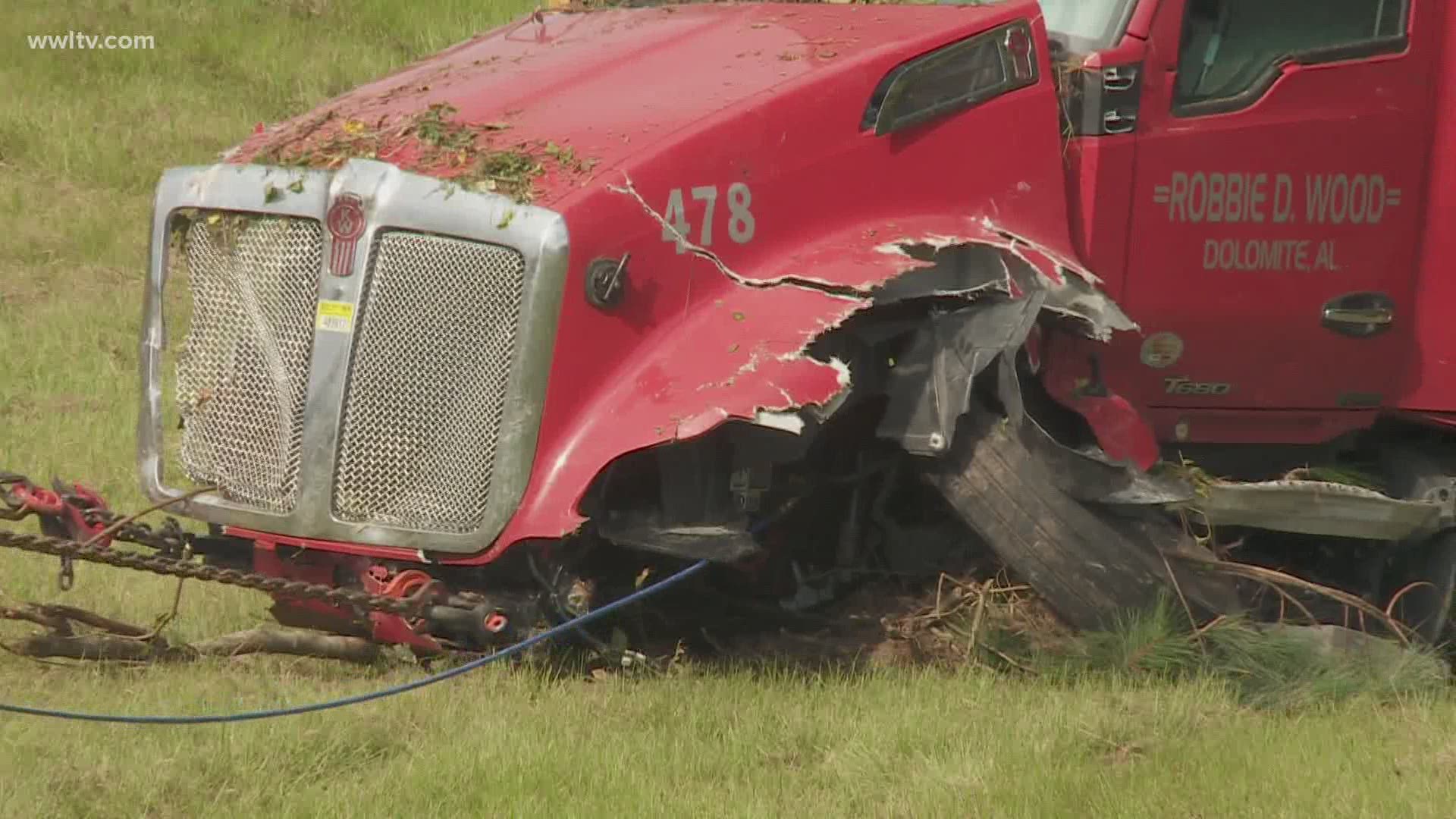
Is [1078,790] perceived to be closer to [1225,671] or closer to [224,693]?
[1225,671]

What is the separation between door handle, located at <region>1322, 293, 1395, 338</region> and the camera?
6297mm

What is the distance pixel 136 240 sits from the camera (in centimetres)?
1334

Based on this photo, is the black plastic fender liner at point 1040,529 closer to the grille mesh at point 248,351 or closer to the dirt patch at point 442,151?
the dirt patch at point 442,151

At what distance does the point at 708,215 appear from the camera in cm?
531

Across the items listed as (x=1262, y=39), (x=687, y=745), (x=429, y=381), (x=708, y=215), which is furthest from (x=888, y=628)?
(x=1262, y=39)

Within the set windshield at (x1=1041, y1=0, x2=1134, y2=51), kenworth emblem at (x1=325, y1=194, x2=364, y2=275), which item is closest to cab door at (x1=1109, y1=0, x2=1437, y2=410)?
windshield at (x1=1041, y1=0, x2=1134, y2=51)

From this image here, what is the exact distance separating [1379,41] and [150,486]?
4019 mm

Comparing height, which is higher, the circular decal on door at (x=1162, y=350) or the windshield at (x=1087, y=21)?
the windshield at (x=1087, y=21)

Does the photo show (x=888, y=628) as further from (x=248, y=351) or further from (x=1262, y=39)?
(x=1262, y=39)

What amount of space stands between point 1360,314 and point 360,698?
3390mm

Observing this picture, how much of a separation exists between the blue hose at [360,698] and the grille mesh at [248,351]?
1.95 feet

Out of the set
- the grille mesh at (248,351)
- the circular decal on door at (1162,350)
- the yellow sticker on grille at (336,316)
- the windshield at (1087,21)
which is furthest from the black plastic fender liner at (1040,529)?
the grille mesh at (248,351)

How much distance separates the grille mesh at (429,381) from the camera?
517 cm

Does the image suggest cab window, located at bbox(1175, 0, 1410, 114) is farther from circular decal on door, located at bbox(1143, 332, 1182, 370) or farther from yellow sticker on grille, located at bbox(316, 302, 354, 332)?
yellow sticker on grille, located at bbox(316, 302, 354, 332)
